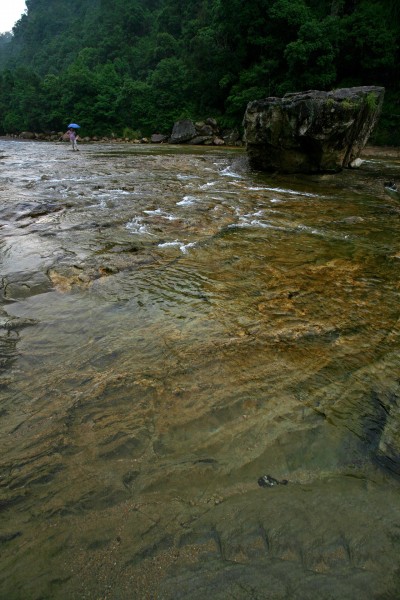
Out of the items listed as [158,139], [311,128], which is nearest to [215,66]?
[158,139]

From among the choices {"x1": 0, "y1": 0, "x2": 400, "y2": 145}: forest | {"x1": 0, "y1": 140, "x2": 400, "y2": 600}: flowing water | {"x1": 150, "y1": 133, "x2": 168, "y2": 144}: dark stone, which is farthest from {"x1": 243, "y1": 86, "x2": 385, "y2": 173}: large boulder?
{"x1": 150, "y1": 133, "x2": 168, "y2": 144}: dark stone

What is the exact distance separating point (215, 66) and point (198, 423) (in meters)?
33.3

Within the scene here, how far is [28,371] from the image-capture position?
2699mm

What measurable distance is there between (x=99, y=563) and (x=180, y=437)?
761 millimetres

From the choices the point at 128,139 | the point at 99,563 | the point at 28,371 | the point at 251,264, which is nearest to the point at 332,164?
the point at 251,264

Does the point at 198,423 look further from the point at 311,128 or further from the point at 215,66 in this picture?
the point at 215,66

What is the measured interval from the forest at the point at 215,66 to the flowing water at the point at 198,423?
21.4 metres

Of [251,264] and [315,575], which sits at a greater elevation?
[251,264]

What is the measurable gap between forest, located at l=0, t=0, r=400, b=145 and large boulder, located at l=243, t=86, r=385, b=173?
35.8 feet

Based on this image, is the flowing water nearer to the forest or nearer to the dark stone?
the forest

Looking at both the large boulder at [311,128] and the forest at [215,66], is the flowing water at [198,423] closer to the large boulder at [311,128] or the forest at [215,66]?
the large boulder at [311,128]

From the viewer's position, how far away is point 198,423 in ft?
7.45

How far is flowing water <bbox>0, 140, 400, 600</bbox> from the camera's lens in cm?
158

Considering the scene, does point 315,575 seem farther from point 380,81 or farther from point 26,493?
point 380,81
